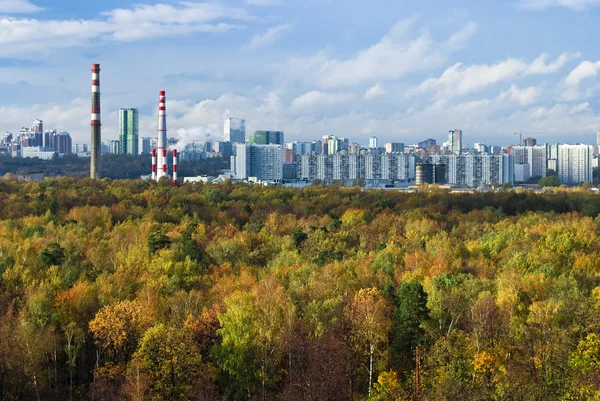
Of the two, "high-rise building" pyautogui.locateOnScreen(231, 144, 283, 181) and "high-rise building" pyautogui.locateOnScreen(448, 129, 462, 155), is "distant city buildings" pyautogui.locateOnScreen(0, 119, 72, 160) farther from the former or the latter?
"high-rise building" pyautogui.locateOnScreen(448, 129, 462, 155)

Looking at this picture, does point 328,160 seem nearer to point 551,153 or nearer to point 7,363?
point 551,153

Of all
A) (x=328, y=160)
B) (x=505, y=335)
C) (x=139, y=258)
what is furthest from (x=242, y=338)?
(x=328, y=160)

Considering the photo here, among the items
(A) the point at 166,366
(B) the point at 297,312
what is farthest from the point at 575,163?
(A) the point at 166,366

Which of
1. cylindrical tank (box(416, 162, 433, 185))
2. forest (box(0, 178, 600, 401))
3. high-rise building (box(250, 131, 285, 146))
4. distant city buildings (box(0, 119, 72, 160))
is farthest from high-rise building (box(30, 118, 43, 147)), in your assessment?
forest (box(0, 178, 600, 401))

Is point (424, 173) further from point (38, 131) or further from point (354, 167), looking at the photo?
point (38, 131)

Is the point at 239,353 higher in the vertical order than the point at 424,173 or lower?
lower

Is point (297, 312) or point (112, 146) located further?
point (112, 146)
